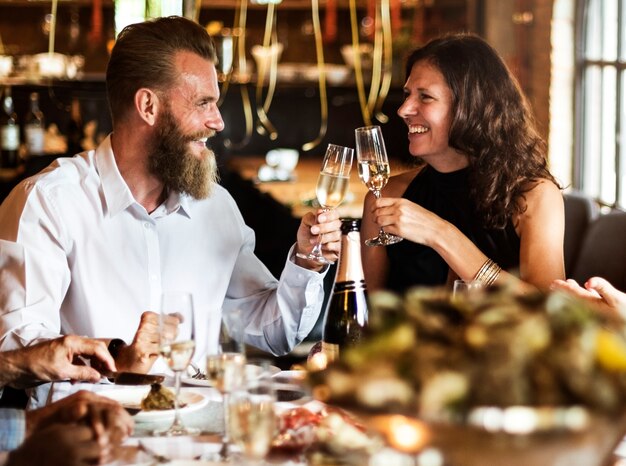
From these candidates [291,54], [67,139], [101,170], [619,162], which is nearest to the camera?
[101,170]

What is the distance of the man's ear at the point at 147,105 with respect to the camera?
8.38 ft

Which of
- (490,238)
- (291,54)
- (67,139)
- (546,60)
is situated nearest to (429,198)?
(490,238)

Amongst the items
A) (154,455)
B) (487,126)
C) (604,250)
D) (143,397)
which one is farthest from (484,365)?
(604,250)

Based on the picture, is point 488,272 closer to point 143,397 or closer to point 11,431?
point 143,397

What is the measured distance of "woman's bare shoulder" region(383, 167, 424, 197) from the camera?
9.99 feet

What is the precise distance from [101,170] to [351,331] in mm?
844

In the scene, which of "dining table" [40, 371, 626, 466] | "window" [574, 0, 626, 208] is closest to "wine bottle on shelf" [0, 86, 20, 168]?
"window" [574, 0, 626, 208]

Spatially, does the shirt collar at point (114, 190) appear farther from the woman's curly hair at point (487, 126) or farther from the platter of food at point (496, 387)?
the platter of food at point (496, 387)

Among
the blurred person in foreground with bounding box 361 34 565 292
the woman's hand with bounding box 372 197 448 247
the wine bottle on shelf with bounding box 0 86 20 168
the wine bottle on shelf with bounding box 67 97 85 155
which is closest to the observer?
the woman's hand with bounding box 372 197 448 247

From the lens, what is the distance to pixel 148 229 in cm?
247

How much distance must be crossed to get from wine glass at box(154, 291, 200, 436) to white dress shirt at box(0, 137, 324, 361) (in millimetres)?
638

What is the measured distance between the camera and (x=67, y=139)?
638cm

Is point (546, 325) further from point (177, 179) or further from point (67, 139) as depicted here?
point (67, 139)

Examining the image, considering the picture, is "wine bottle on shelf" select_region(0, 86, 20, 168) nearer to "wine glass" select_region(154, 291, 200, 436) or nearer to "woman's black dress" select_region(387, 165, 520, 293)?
"woman's black dress" select_region(387, 165, 520, 293)
